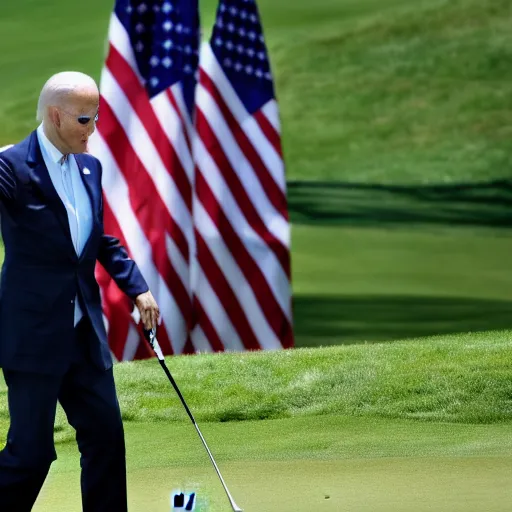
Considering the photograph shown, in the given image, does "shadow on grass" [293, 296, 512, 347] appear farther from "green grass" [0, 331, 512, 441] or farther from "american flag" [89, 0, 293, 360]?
"green grass" [0, 331, 512, 441]

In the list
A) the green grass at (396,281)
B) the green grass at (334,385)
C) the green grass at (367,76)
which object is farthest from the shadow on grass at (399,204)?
the green grass at (334,385)

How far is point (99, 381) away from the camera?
4496mm

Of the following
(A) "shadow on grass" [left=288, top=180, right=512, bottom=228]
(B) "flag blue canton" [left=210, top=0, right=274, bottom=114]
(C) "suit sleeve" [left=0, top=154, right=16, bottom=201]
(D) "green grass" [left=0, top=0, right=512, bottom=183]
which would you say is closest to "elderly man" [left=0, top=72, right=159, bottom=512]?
(C) "suit sleeve" [left=0, top=154, right=16, bottom=201]

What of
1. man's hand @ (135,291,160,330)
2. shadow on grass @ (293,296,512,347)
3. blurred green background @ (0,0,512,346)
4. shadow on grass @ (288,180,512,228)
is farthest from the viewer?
shadow on grass @ (288,180,512,228)

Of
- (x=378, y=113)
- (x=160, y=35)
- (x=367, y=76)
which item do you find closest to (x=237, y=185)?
(x=160, y=35)

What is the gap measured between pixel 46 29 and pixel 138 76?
12.5 meters

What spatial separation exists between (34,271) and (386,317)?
777 centimetres

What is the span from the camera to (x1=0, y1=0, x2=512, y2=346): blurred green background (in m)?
15.6

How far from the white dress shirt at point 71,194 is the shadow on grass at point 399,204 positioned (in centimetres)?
1178

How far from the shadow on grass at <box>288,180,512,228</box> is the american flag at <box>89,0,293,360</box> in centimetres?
726

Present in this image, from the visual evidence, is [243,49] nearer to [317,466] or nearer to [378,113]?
[317,466]

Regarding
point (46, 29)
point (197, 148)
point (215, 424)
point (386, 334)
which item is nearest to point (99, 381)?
point (215, 424)

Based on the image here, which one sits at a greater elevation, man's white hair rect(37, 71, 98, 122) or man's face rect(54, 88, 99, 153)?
Result: man's white hair rect(37, 71, 98, 122)

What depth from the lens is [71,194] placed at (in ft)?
14.6
